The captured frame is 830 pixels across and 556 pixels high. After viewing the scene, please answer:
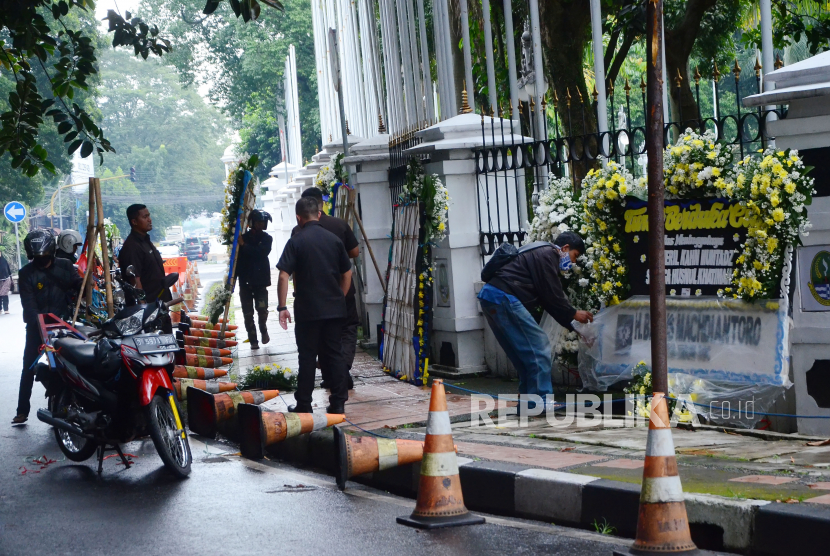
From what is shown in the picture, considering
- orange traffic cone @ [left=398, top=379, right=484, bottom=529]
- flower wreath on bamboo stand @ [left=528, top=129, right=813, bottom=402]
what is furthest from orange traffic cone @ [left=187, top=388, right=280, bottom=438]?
orange traffic cone @ [left=398, top=379, right=484, bottom=529]

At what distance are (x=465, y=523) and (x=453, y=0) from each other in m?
14.0

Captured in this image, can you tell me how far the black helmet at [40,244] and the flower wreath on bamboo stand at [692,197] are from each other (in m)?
4.35

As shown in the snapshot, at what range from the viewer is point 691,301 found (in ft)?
24.1

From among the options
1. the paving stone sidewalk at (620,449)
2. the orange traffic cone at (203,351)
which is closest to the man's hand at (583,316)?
the paving stone sidewalk at (620,449)

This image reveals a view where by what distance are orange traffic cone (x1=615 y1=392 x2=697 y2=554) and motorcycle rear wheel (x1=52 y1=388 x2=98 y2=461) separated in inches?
179

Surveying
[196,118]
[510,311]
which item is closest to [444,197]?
[510,311]

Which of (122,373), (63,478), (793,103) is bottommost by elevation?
(63,478)

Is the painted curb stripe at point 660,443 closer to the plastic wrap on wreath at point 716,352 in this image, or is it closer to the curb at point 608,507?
the curb at point 608,507

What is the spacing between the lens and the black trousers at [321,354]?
26.1 ft

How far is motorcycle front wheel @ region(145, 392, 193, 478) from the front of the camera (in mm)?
6613

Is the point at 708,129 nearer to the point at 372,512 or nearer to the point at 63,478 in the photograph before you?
the point at 372,512

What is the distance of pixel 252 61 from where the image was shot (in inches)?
1869

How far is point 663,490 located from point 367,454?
2286mm

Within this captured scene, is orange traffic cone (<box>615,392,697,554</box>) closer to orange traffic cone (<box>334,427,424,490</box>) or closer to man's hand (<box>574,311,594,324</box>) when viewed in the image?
orange traffic cone (<box>334,427,424,490</box>)
